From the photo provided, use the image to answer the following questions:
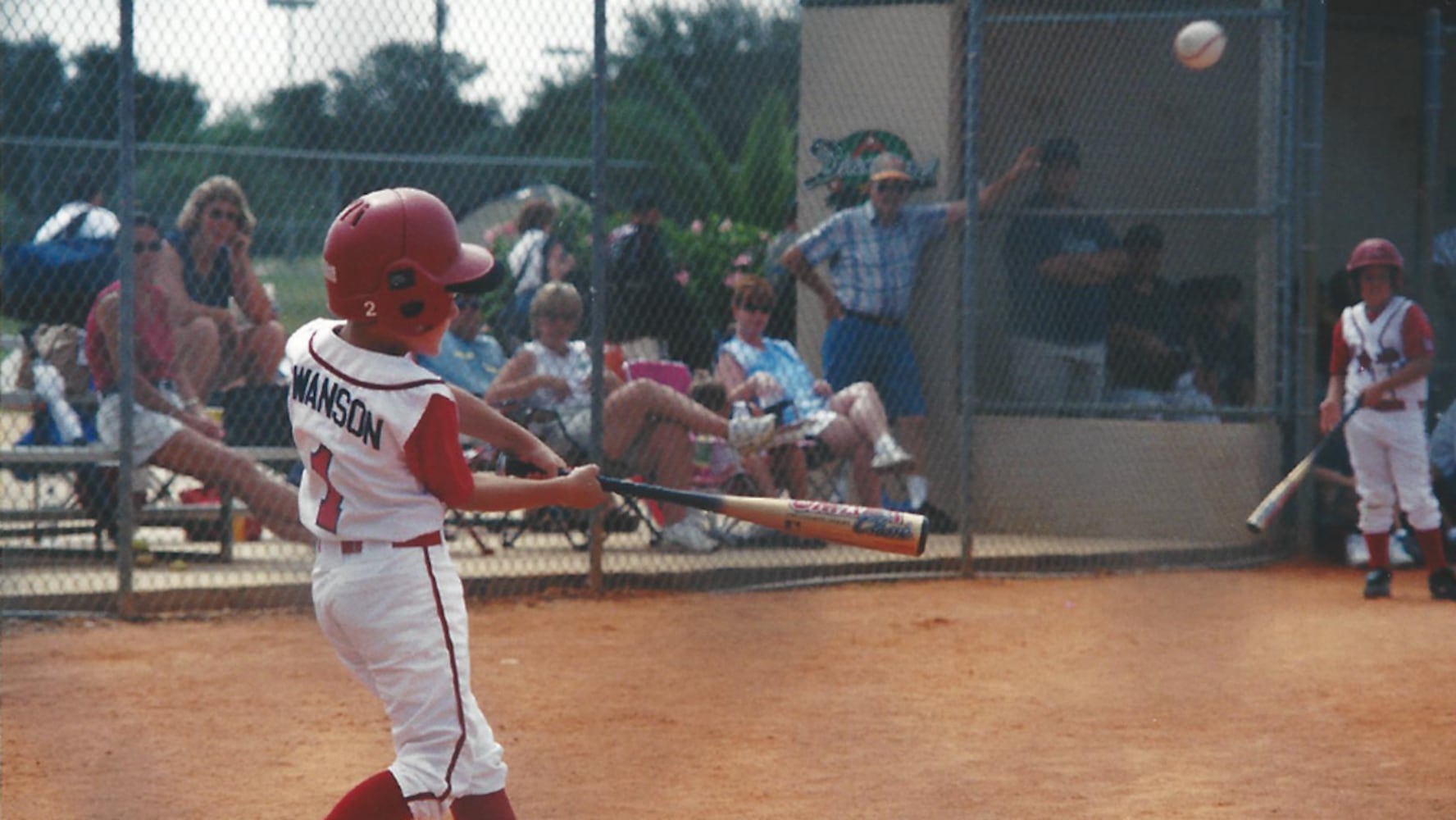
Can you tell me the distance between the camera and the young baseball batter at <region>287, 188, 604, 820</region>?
3367 mm

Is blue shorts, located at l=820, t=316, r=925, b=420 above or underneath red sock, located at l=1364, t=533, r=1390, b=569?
above

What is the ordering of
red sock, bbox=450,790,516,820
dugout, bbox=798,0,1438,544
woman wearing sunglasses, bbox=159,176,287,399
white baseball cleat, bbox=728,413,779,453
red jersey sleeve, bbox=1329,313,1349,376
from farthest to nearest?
dugout, bbox=798,0,1438,544, red jersey sleeve, bbox=1329,313,1349,376, white baseball cleat, bbox=728,413,779,453, woman wearing sunglasses, bbox=159,176,287,399, red sock, bbox=450,790,516,820

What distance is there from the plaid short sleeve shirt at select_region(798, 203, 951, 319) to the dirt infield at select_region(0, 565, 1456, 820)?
1.99m

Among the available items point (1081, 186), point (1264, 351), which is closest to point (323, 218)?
point (1081, 186)

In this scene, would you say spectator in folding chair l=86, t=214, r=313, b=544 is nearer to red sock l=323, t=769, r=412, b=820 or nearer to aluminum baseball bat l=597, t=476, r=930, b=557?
aluminum baseball bat l=597, t=476, r=930, b=557

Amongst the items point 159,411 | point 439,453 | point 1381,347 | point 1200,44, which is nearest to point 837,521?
point 439,453

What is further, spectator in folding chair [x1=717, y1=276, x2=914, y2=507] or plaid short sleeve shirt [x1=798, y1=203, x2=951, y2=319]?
plaid short sleeve shirt [x1=798, y1=203, x2=951, y2=319]

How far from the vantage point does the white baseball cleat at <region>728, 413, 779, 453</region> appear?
850 cm

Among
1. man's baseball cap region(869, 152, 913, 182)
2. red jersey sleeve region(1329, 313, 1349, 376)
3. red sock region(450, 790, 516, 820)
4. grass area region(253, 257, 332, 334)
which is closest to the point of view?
red sock region(450, 790, 516, 820)

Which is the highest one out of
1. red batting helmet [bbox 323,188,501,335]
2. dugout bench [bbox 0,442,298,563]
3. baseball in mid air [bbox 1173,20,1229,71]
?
baseball in mid air [bbox 1173,20,1229,71]

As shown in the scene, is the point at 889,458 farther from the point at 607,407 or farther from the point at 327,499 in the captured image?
the point at 327,499

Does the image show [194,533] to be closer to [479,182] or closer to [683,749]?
[683,749]

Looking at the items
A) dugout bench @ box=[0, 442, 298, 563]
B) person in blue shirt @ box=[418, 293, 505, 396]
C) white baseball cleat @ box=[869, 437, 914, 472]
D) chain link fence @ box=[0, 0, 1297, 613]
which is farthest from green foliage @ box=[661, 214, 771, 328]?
dugout bench @ box=[0, 442, 298, 563]

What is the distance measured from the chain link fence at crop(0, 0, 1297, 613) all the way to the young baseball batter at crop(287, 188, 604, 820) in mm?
4080
